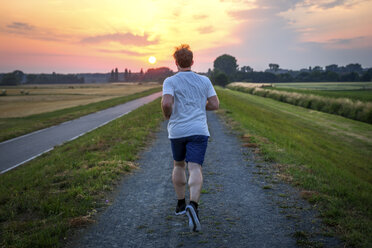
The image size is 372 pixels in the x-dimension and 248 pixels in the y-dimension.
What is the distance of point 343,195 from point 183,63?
3.79m

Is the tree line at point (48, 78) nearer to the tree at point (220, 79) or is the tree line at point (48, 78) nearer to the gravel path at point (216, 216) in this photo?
the tree at point (220, 79)

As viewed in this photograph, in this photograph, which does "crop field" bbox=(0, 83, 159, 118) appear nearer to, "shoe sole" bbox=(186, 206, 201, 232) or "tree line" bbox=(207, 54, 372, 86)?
"shoe sole" bbox=(186, 206, 201, 232)

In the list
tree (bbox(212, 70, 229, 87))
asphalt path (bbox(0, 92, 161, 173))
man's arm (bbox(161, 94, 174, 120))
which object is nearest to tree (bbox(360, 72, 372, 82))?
tree (bbox(212, 70, 229, 87))

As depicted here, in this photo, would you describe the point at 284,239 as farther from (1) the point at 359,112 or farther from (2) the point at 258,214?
(1) the point at 359,112

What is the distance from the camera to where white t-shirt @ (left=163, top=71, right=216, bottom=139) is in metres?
3.40

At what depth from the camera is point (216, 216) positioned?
3996 mm

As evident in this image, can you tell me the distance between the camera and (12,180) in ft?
24.7

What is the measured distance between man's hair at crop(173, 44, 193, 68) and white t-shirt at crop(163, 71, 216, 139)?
131mm

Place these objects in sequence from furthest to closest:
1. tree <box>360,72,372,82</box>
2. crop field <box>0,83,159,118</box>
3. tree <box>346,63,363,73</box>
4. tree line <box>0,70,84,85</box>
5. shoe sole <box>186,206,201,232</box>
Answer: tree line <box>0,70,84,85</box> → tree <box>346,63,363,73</box> → tree <box>360,72,372,82</box> → crop field <box>0,83,159,118</box> → shoe sole <box>186,206,201,232</box>

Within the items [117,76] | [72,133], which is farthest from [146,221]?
[117,76]

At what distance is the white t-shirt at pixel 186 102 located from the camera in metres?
3.40

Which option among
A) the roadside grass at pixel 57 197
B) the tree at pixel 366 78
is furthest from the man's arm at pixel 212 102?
the tree at pixel 366 78

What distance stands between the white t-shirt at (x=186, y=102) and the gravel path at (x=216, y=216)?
4.09 ft

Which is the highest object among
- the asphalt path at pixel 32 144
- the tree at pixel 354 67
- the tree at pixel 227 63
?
the tree at pixel 227 63
